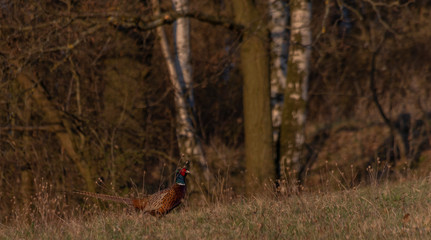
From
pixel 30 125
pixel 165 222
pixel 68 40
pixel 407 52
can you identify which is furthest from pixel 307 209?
pixel 407 52

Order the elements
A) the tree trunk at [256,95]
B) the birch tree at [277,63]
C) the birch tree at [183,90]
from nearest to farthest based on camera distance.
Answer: the tree trunk at [256,95]
the birch tree at [277,63]
the birch tree at [183,90]

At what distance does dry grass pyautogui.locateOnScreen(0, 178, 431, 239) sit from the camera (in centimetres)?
555

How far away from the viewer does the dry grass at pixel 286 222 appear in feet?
18.2

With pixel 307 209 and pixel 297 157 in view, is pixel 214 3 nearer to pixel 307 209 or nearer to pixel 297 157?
pixel 297 157

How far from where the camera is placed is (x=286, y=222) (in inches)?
239

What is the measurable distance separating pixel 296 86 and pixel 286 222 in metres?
5.63

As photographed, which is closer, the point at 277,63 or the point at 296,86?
the point at 296,86

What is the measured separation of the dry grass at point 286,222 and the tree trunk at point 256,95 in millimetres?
3610

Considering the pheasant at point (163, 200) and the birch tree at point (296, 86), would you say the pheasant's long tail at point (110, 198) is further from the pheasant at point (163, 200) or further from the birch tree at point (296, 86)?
the birch tree at point (296, 86)

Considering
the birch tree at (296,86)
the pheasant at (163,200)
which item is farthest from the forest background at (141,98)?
the pheasant at (163,200)

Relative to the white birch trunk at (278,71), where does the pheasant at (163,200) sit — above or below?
below

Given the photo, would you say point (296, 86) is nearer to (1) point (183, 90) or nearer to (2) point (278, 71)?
(2) point (278, 71)

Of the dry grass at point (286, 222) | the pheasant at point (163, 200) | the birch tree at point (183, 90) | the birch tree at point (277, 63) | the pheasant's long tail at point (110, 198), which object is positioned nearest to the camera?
the dry grass at point (286, 222)

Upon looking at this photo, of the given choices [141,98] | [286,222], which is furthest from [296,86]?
[286,222]
